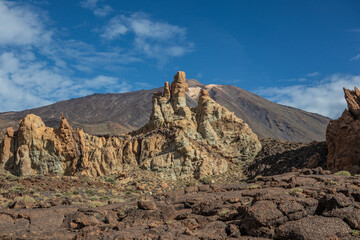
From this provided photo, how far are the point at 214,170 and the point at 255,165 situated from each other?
21.4 ft

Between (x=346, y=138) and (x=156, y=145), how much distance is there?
21724 mm

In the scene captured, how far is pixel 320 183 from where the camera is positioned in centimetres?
1686

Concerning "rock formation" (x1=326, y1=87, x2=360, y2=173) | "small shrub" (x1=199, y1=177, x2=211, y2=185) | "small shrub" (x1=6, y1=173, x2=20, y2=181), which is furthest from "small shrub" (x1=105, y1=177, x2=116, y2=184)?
"rock formation" (x1=326, y1=87, x2=360, y2=173)

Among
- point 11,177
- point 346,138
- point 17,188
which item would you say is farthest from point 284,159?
point 11,177

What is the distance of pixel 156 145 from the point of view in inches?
1527

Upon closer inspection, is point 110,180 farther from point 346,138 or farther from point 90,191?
point 346,138

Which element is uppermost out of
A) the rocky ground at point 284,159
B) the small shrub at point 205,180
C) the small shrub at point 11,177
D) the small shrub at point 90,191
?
the rocky ground at point 284,159

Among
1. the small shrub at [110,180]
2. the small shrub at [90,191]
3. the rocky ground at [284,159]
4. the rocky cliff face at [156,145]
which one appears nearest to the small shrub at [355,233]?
the small shrub at [90,191]

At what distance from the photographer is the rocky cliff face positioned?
33.2 m

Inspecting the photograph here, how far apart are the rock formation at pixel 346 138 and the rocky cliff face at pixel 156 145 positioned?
12.5 metres

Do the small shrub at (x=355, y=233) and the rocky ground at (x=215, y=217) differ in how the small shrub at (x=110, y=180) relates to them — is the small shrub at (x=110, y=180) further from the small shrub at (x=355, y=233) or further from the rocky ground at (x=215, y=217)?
the small shrub at (x=355, y=233)

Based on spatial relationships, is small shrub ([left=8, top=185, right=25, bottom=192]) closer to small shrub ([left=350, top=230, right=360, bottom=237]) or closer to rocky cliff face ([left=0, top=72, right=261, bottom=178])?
rocky cliff face ([left=0, top=72, right=261, bottom=178])

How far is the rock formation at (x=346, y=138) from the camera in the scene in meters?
29.4

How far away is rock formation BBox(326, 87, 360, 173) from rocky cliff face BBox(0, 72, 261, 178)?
1250 cm
